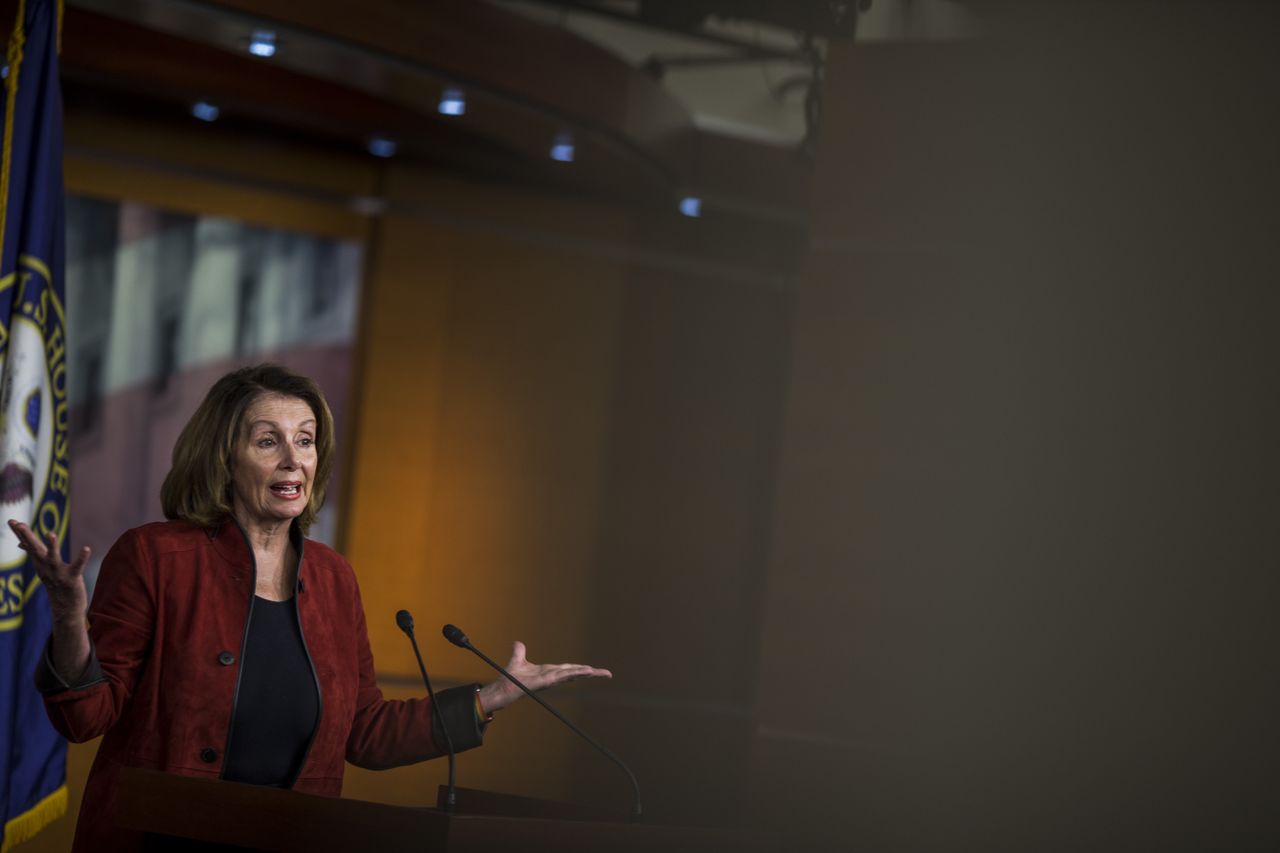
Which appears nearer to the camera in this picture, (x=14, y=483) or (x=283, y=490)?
(x=283, y=490)

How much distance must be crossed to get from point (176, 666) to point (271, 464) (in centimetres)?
39

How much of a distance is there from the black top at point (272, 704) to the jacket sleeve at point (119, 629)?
18 centimetres

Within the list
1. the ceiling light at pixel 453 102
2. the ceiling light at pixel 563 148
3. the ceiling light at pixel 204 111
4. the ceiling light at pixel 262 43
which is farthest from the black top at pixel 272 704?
the ceiling light at pixel 204 111

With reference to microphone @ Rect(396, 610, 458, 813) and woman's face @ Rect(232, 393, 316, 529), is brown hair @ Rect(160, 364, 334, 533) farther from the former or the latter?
microphone @ Rect(396, 610, 458, 813)

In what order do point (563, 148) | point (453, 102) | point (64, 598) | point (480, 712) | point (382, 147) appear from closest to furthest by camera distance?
point (64, 598) → point (480, 712) → point (453, 102) → point (563, 148) → point (382, 147)

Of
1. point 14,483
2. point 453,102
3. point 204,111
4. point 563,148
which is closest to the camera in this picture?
point 14,483

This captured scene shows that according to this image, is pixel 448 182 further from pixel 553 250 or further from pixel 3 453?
pixel 3 453

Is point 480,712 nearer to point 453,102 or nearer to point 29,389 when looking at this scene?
point 29,389

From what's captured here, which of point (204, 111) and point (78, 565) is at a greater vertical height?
point (204, 111)

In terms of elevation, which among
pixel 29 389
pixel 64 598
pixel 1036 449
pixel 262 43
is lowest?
pixel 64 598

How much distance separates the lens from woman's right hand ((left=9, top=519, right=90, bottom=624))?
6.72 feet

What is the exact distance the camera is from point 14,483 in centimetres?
342

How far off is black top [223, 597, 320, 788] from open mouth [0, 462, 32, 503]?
4.12 feet

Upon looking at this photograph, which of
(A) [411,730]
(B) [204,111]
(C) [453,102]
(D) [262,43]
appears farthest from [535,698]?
(B) [204,111]
